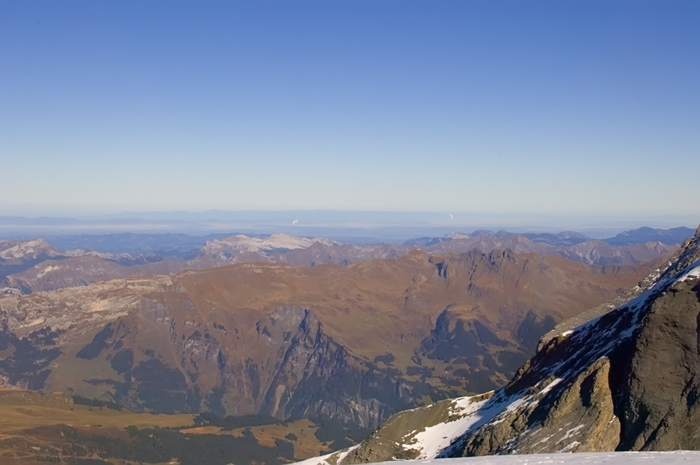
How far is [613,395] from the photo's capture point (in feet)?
229

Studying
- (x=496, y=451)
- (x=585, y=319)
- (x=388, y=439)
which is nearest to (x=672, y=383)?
(x=496, y=451)

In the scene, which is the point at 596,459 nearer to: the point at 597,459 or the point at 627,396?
the point at 597,459

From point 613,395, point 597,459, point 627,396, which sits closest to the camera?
point 597,459

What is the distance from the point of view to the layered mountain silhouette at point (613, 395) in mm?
61781


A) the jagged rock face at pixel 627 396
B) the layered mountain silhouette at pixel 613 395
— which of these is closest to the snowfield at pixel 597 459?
the layered mountain silhouette at pixel 613 395

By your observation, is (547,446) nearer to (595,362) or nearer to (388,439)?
(595,362)

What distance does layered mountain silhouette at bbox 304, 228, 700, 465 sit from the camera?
61.8m

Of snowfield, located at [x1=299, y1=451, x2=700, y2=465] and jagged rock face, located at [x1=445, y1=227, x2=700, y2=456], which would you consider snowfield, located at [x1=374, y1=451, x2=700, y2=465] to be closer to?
snowfield, located at [x1=299, y1=451, x2=700, y2=465]

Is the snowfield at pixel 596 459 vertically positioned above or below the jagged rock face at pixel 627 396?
above

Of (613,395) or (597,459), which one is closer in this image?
(597,459)

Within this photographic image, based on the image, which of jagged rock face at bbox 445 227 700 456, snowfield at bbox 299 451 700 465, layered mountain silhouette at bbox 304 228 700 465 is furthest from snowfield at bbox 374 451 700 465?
jagged rock face at bbox 445 227 700 456

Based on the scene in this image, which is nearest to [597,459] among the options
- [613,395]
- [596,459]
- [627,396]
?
[596,459]

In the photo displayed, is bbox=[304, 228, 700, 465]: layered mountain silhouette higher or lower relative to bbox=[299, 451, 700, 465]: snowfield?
lower

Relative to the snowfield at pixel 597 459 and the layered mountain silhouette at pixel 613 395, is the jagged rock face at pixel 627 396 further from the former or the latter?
the snowfield at pixel 597 459
